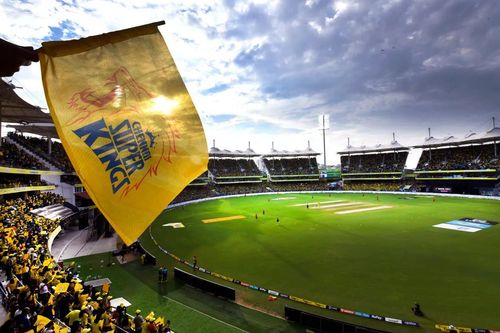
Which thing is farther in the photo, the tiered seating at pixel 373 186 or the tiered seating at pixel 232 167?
the tiered seating at pixel 232 167

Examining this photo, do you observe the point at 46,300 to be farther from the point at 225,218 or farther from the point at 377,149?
the point at 377,149

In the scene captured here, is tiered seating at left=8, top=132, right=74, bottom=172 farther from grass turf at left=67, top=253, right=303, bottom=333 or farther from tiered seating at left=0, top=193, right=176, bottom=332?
grass turf at left=67, top=253, right=303, bottom=333

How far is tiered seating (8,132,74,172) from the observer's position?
3981cm

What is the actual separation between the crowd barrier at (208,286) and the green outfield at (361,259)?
1.11 m

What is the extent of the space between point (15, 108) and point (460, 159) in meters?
88.1

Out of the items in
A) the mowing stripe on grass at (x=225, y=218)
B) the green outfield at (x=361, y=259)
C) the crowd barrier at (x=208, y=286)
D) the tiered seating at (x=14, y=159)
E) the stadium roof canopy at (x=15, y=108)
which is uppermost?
the stadium roof canopy at (x=15, y=108)

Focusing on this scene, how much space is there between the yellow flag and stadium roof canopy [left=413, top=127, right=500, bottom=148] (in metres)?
78.6

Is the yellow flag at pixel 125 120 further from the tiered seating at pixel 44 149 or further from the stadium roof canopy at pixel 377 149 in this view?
the stadium roof canopy at pixel 377 149

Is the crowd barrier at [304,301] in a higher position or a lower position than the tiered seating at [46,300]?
lower

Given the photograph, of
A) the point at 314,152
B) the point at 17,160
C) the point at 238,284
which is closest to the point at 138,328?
the point at 238,284

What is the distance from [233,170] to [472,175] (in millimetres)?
63803

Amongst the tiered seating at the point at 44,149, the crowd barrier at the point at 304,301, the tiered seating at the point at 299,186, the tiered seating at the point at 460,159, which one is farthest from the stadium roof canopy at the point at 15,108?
the tiered seating at the point at 460,159

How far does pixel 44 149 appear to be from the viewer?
150 feet

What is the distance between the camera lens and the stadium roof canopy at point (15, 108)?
18578 millimetres
